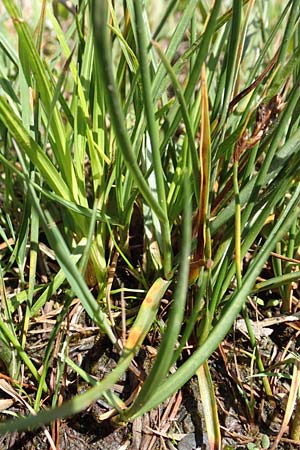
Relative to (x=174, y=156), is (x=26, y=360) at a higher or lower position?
lower

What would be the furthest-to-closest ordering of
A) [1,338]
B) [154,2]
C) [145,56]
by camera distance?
[154,2]
[1,338]
[145,56]

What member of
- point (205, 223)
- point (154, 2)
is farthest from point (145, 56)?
point (154, 2)

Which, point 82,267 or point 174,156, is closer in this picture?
point 82,267

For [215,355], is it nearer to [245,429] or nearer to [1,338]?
[245,429]

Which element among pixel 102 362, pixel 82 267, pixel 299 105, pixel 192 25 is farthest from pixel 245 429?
pixel 192 25

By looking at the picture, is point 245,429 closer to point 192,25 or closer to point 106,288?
point 106,288

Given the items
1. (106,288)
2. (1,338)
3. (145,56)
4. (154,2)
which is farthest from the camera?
(154,2)

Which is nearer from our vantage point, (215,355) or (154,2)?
(215,355)

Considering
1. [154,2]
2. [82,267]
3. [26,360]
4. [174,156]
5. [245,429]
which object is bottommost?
[245,429]

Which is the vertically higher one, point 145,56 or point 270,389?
point 145,56
